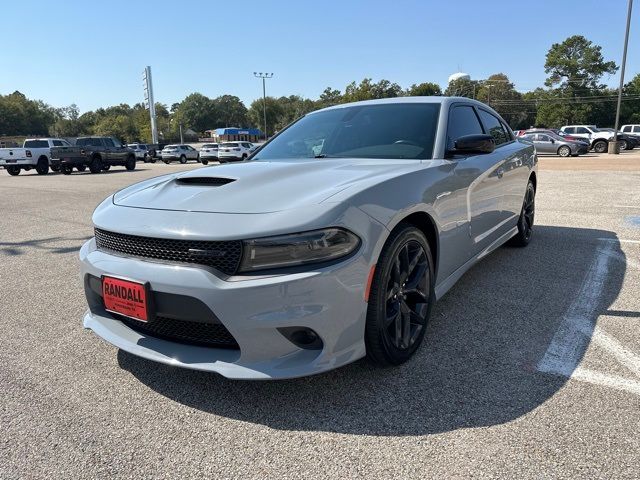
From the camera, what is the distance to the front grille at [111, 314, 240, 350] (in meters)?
2.20

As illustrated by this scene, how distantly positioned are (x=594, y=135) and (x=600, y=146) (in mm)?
814

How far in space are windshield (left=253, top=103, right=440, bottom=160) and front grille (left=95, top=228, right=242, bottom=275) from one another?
1.51m

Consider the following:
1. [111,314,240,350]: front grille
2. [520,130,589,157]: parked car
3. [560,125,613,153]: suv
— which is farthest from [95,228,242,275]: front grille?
[560,125,613,153]: suv

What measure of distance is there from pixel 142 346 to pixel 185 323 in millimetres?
252

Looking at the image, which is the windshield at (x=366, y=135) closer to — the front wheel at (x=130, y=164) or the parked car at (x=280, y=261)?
the parked car at (x=280, y=261)

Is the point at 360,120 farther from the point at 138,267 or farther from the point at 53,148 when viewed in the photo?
the point at 53,148

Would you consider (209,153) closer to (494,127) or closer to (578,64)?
(494,127)

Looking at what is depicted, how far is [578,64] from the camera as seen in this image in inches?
2874

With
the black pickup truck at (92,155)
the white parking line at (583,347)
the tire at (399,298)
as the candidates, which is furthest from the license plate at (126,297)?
the black pickup truck at (92,155)

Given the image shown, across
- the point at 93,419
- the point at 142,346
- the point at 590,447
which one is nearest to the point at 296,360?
the point at 142,346

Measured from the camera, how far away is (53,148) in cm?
2173

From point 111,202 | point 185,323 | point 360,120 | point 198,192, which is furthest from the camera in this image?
point 360,120

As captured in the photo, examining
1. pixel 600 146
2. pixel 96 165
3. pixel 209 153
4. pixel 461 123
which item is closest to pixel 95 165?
pixel 96 165

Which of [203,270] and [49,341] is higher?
[203,270]
